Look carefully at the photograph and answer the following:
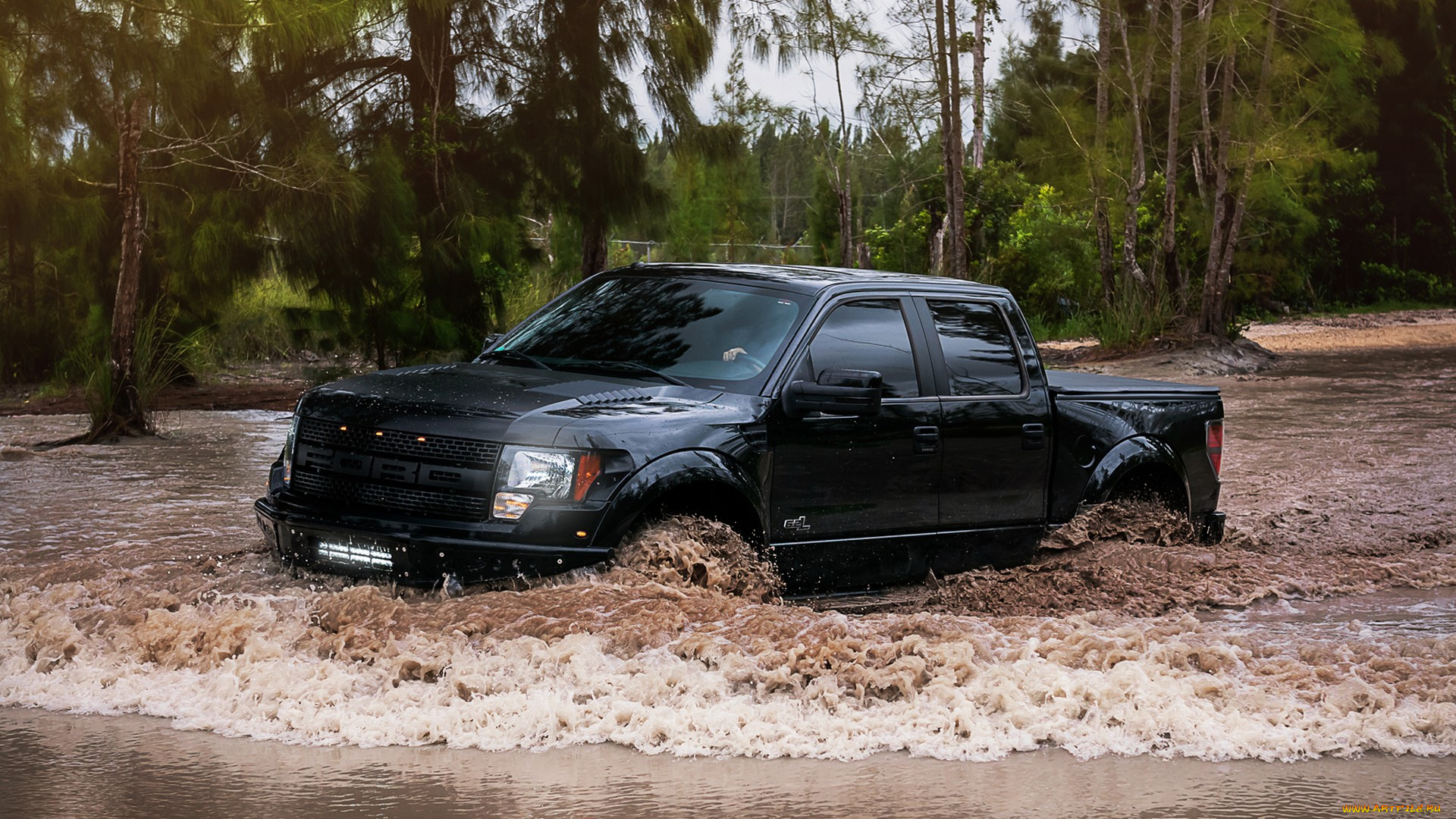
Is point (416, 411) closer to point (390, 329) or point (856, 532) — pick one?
point (856, 532)

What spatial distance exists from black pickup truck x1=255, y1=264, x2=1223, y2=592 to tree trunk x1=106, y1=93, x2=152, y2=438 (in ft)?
26.5

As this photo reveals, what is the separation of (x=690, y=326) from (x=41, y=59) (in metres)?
7.37

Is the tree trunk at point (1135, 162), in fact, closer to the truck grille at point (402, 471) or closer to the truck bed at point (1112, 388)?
the truck bed at point (1112, 388)

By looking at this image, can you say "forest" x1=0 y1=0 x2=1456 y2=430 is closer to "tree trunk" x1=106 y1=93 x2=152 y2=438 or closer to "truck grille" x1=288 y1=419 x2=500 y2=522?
"tree trunk" x1=106 y1=93 x2=152 y2=438

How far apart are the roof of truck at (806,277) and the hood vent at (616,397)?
1.10 meters

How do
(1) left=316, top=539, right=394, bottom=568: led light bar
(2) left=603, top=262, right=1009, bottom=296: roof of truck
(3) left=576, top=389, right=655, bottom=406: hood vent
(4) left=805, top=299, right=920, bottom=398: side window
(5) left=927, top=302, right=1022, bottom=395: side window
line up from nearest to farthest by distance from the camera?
(1) left=316, top=539, right=394, bottom=568: led light bar
(3) left=576, top=389, right=655, bottom=406: hood vent
(4) left=805, top=299, right=920, bottom=398: side window
(2) left=603, top=262, right=1009, bottom=296: roof of truck
(5) left=927, top=302, right=1022, bottom=395: side window

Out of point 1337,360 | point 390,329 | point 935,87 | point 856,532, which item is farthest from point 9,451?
point 1337,360

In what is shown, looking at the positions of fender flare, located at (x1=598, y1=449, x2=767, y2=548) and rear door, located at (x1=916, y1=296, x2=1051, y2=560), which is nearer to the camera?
fender flare, located at (x1=598, y1=449, x2=767, y2=548)

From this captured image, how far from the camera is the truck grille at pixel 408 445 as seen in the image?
20.4 feet

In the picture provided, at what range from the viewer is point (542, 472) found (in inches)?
244

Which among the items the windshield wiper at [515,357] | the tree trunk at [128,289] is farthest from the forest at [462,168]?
the windshield wiper at [515,357]

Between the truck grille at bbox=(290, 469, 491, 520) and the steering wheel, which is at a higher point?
the steering wheel

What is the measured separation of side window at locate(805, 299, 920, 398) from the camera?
734cm

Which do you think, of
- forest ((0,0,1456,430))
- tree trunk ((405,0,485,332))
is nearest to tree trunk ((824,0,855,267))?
forest ((0,0,1456,430))
